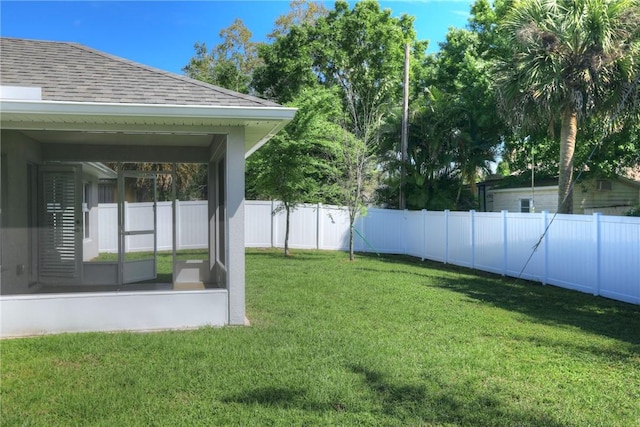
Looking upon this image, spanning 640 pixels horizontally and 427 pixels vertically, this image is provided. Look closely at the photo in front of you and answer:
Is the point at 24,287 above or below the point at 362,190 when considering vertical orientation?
below

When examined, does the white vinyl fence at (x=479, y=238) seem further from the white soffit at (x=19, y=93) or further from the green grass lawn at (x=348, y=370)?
the white soffit at (x=19, y=93)

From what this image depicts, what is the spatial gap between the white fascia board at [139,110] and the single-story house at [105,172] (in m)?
0.01

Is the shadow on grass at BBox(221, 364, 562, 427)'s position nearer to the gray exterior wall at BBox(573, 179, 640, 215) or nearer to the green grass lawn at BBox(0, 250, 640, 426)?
the green grass lawn at BBox(0, 250, 640, 426)

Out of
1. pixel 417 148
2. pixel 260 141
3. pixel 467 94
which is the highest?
pixel 467 94

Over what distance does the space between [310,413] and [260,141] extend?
5.82 metres

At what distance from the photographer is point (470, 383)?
507cm

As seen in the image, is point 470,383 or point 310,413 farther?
point 470,383

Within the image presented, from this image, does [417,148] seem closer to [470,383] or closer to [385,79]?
[385,79]

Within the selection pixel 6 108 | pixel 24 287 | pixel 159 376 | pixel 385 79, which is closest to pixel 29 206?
pixel 24 287

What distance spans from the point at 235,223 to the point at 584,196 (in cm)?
1970

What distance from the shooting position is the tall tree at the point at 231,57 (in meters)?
31.4

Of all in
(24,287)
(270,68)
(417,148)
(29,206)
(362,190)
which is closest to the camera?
(24,287)

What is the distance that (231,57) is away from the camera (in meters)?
35.0

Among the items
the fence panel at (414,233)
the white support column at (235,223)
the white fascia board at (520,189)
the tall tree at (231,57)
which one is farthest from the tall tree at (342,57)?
the white support column at (235,223)
